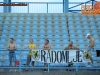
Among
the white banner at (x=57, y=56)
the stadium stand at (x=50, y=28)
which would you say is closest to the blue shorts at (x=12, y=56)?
the white banner at (x=57, y=56)

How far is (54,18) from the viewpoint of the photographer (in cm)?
2267

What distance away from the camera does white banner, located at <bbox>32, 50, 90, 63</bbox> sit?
44.0 ft

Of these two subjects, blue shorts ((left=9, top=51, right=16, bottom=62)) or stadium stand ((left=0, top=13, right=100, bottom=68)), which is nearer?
blue shorts ((left=9, top=51, right=16, bottom=62))

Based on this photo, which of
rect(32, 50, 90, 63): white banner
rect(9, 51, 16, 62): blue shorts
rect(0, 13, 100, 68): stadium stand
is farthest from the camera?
rect(0, 13, 100, 68): stadium stand

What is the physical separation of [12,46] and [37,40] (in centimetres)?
555

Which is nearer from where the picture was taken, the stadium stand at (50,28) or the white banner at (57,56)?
the white banner at (57,56)

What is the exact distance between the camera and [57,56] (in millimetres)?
13430

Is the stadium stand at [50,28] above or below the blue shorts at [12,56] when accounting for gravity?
above

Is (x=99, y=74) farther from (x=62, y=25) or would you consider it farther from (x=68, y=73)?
(x=62, y=25)

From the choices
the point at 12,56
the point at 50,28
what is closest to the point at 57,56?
the point at 12,56

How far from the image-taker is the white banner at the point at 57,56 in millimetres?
13414

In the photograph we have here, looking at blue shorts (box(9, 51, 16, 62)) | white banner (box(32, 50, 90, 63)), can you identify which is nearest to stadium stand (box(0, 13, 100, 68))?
blue shorts (box(9, 51, 16, 62))

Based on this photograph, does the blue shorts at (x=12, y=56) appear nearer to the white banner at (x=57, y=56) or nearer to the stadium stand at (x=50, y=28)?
the white banner at (x=57, y=56)

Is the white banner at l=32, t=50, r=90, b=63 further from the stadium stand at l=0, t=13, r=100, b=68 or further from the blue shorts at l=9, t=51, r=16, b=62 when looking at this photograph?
the stadium stand at l=0, t=13, r=100, b=68
